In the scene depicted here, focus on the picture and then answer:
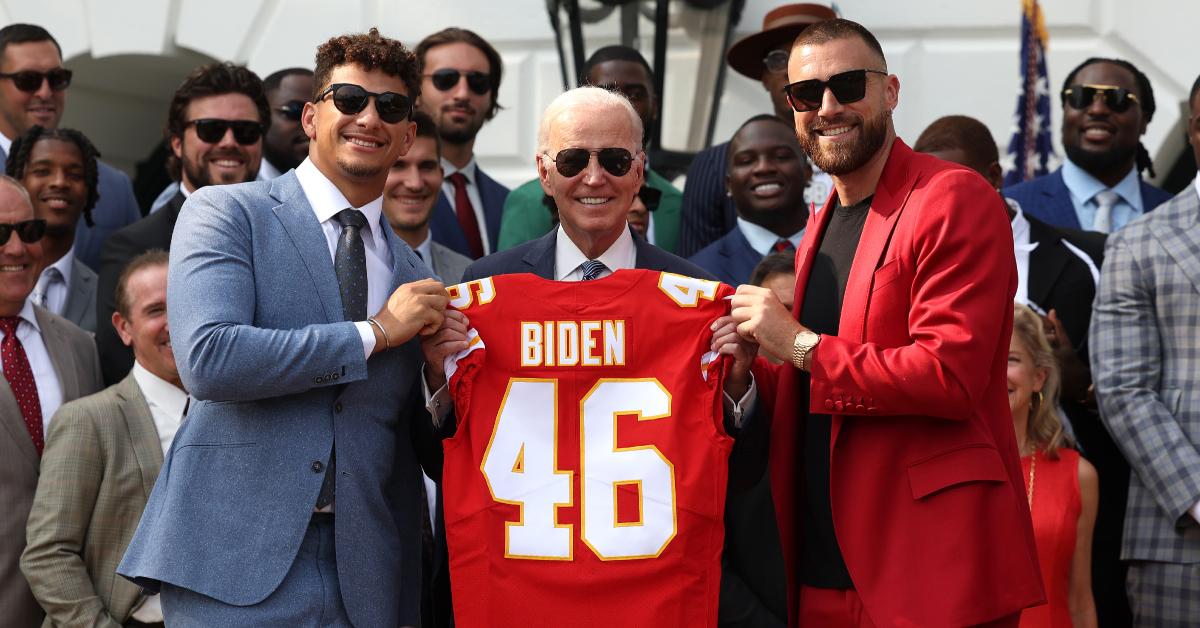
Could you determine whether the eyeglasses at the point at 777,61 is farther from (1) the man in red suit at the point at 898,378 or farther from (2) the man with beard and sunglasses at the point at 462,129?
(1) the man in red suit at the point at 898,378

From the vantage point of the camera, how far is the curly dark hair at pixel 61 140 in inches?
259

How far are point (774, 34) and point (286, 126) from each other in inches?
100

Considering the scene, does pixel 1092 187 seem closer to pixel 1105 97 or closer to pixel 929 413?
pixel 1105 97

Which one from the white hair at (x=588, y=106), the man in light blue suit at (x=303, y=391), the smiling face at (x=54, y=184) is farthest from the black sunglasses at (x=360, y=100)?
the smiling face at (x=54, y=184)

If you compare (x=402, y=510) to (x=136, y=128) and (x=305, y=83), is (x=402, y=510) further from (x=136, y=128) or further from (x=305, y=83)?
(x=136, y=128)

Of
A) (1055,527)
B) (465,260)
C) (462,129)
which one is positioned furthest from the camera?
(462,129)

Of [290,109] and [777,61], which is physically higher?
[777,61]

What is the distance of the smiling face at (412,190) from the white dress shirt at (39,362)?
57.0 inches

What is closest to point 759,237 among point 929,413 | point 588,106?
point 588,106

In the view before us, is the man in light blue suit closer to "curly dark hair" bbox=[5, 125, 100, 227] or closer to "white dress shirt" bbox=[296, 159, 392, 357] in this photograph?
"white dress shirt" bbox=[296, 159, 392, 357]

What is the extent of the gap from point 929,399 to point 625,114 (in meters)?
1.26

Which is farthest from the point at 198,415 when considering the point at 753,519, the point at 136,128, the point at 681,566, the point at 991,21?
the point at 136,128

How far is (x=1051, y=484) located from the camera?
5.54 metres

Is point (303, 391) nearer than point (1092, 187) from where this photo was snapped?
Yes
